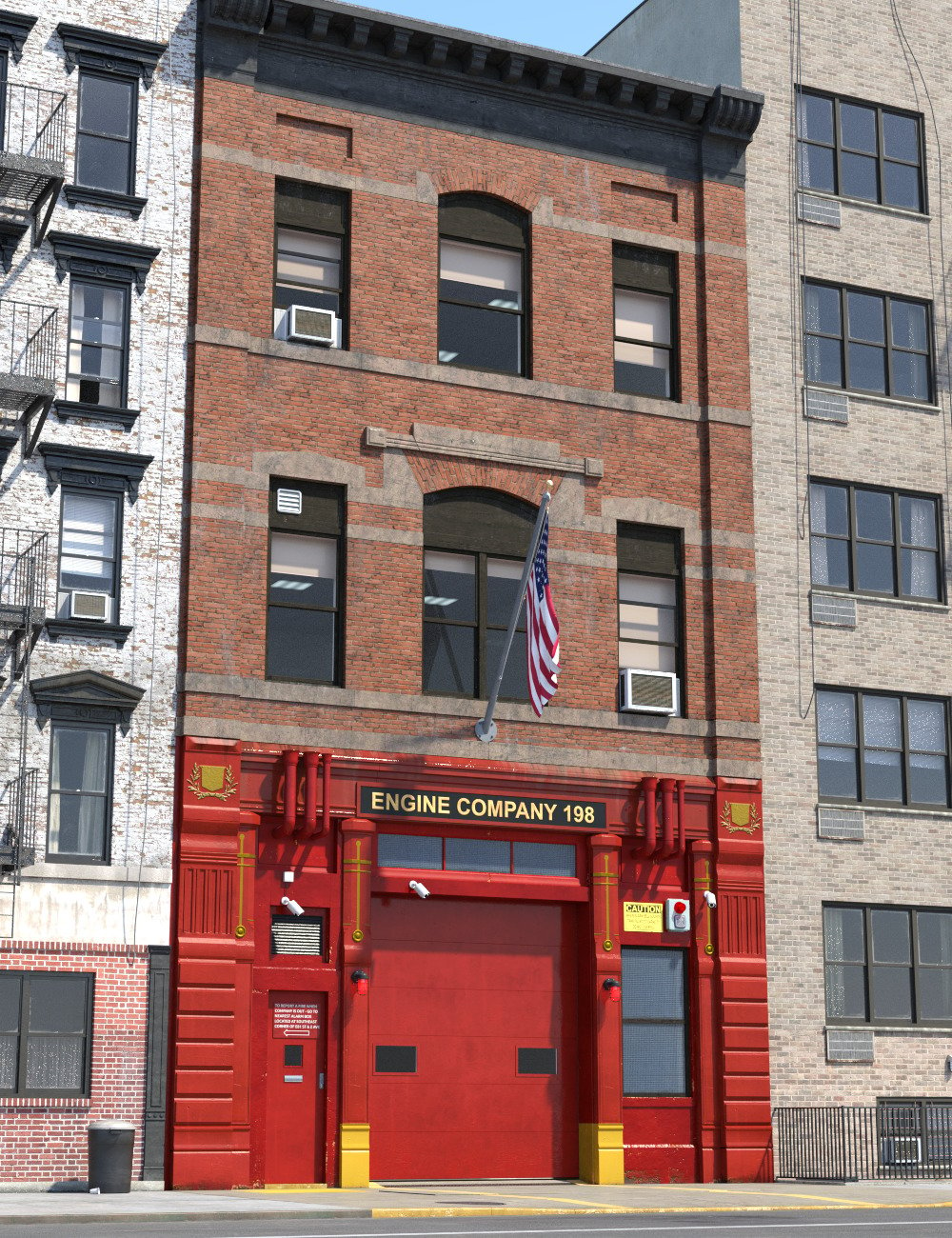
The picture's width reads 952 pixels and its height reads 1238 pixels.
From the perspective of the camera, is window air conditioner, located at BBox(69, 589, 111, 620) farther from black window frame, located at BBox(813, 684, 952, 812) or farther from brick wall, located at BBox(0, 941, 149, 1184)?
black window frame, located at BBox(813, 684, 952, 812)

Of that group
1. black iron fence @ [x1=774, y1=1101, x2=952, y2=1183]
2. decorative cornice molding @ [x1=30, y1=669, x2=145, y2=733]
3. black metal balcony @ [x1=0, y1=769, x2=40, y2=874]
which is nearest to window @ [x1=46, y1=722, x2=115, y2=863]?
decorative cornice molding @ [x1=30, y1=669, x2=145, y2=733]

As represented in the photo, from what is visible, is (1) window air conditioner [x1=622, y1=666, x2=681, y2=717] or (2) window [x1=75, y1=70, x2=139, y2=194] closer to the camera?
(2) window [x1=75, y1=70, x2=139, y2=194]

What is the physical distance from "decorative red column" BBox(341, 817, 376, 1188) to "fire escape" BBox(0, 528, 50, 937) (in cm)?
471

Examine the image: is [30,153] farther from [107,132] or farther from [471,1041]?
[471,1041]

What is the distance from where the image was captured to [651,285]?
1228 inches

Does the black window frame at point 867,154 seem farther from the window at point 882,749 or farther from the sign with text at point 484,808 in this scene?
the sign with text at point 484,808

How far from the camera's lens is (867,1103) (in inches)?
1168

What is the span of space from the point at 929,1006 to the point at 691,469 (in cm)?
1002

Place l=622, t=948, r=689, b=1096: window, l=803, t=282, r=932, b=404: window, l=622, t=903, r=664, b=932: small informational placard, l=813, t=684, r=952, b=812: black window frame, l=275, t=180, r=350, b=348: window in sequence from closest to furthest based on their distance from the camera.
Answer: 1. l=622, t=948, r=689, b=1096: window
2. l=275, t=180, r=350, b=348: window
3. l=622, t=903, r=664, b=932: small informational placard
4. l=813, t=684, r=952, b=812: black window frame
5. l=803, t=282, r=932, b=404: window

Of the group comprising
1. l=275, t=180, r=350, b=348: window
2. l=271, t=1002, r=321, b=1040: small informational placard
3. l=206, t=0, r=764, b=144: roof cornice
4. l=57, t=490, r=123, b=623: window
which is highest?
l=206, t=0, r=764, b=144: roof cornice

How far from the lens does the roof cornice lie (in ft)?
93.9

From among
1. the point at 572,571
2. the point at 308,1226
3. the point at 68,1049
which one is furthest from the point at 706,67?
the point at 308,1226

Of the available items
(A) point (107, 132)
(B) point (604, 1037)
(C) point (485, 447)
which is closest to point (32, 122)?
(A) point (107, 132)

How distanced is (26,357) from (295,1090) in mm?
11229
